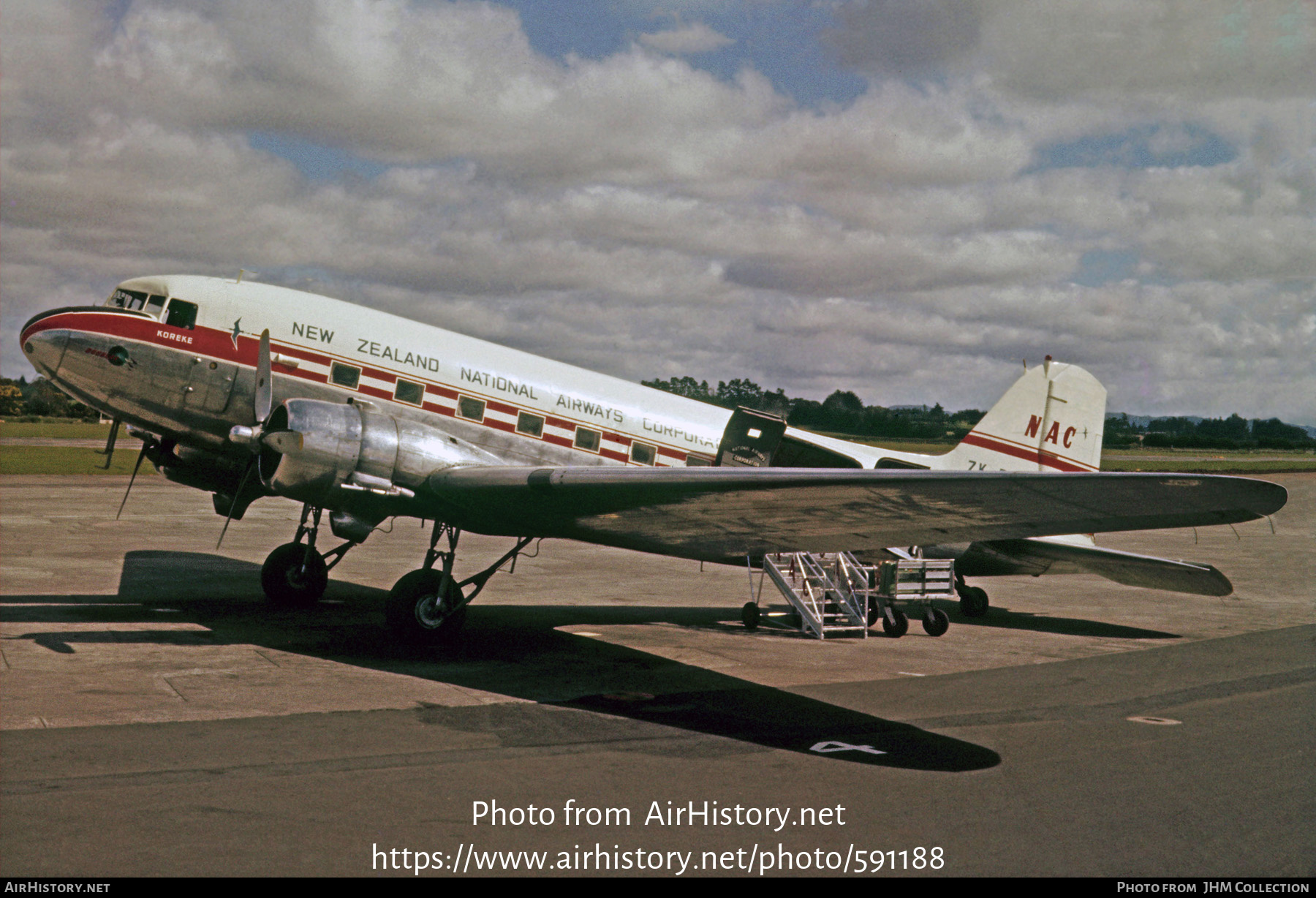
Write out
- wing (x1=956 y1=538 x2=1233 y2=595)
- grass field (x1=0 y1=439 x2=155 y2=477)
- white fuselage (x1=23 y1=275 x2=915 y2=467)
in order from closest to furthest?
white fuselage (x1=23 y1=275 x2=915 y2=467) < wing (x1=956 y1=538 x2=1233 y2=595) < grass field (x1=0 y1=439 x2=155 y2=477)

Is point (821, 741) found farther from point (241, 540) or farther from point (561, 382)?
point (241, 540)

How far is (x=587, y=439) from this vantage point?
15.4m

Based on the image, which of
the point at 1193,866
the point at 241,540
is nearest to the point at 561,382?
the point at 1193,866

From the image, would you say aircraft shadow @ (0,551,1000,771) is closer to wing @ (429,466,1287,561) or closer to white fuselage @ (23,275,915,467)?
wing @ (429,466,1287,561)

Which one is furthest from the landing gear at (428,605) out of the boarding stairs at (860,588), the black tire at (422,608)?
the boarding stairs at (860,588)

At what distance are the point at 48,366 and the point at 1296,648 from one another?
66.4ft

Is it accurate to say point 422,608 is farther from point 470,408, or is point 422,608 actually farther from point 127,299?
point 127,299

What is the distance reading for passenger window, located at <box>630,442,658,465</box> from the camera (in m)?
15.7

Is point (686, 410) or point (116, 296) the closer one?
point (116, 296)

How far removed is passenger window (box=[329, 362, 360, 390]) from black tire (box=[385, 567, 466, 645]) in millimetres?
3065

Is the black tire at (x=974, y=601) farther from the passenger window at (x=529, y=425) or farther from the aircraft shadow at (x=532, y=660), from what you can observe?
the passenger window at (x=529, y=425)

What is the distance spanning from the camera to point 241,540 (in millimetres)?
27109

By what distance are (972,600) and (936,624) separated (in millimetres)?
2690

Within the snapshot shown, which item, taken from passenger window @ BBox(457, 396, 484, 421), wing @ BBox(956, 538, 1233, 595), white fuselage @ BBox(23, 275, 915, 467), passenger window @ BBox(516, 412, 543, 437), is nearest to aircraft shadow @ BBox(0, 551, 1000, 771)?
white fuselage @ BBox(23, 275, 915, 467)
